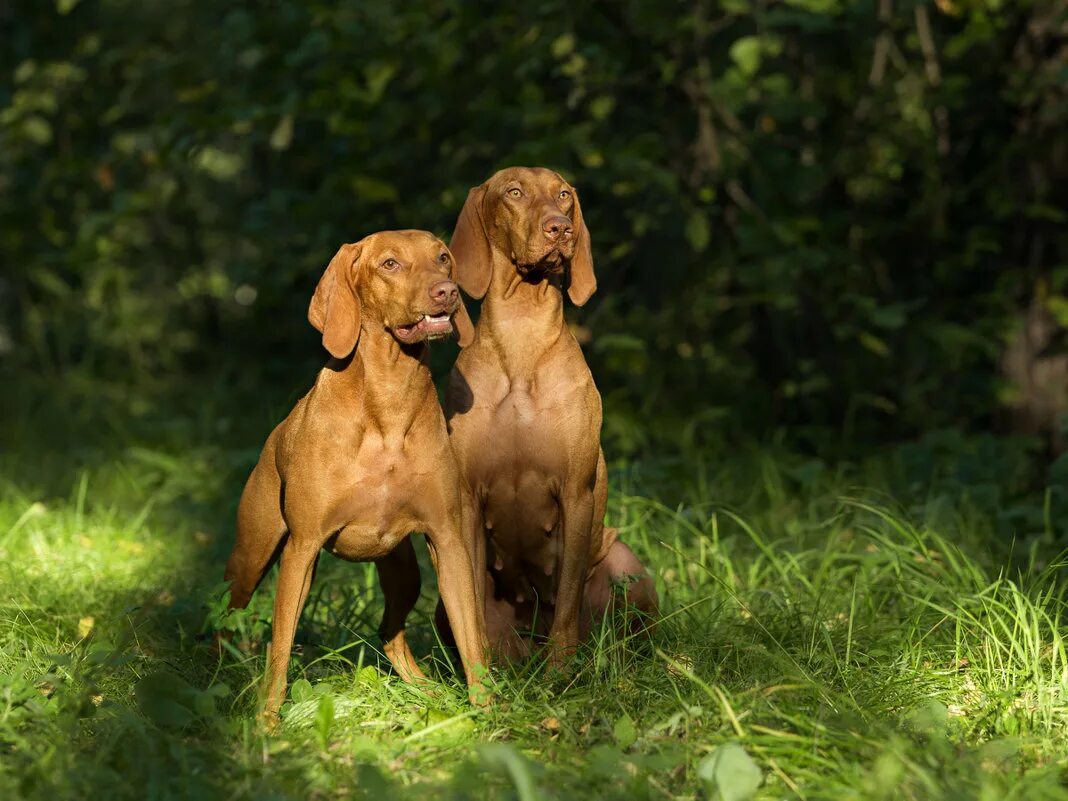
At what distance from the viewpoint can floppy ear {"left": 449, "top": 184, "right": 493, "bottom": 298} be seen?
4.14m

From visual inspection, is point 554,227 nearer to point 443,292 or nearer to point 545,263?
point 545,263

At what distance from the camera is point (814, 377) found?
299 inches

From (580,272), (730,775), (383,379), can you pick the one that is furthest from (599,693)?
(580,272)

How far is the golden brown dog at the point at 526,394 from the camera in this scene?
4.11m

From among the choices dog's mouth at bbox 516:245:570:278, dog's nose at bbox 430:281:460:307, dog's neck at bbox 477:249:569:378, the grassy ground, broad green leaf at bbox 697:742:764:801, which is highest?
dog's nose at bbox 430:281:460:307

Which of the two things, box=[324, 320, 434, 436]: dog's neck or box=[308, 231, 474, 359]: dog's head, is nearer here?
box=[308, 231, 474, 359]: dog's head

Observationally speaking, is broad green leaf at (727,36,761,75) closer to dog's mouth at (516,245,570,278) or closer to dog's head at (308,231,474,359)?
dog's mouth at (516,245,570,278)

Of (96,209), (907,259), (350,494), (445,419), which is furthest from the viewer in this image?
(96,209)

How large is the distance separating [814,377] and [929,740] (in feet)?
14.2

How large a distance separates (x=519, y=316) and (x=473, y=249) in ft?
0.76

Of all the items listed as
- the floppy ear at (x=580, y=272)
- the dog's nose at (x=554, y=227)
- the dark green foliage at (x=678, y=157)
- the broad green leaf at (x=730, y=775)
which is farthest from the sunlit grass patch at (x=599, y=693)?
the dark green foliage at (x=678, y=157)

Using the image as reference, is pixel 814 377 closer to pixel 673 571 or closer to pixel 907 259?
pixel 907 259

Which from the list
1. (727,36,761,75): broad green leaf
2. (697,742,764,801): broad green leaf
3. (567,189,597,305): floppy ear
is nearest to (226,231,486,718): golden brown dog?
(567,189,597,305): floppy ear

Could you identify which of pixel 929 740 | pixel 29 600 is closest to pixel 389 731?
pixel 929 740
